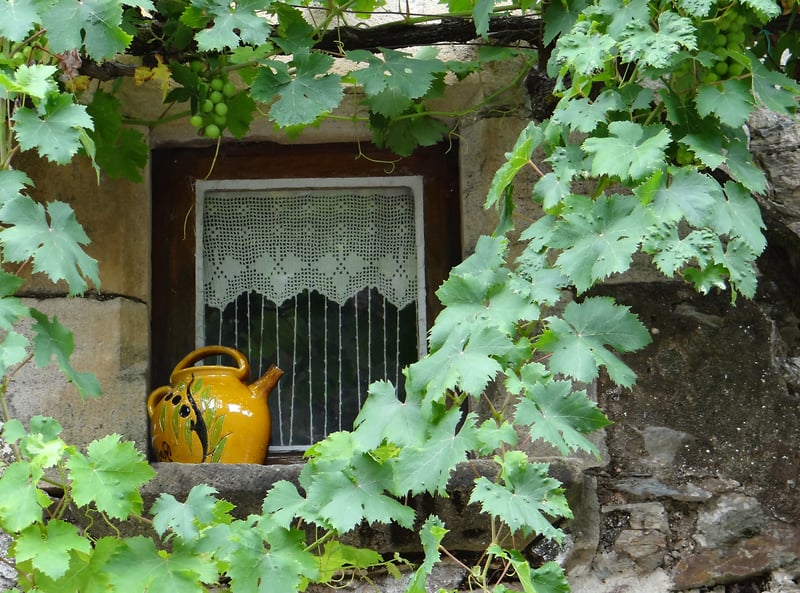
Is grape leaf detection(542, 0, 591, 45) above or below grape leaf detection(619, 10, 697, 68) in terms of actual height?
above

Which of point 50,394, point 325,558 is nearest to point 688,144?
point 325,558

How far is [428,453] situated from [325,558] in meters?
0.41

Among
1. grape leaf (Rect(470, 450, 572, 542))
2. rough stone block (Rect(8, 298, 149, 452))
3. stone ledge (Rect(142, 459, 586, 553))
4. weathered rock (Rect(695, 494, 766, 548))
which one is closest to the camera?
grape leaf (Rect(470, 450, 572, 542))

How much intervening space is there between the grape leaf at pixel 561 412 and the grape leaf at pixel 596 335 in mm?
44

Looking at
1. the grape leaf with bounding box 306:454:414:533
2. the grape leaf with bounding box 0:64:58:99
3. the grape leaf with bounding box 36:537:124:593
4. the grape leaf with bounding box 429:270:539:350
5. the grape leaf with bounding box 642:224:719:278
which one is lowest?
the grape leaf with bounding box 36:537:124:593

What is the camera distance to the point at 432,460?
1530mm

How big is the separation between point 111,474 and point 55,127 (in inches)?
20.6

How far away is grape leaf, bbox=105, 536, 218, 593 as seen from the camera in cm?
158

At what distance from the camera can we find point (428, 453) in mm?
1538

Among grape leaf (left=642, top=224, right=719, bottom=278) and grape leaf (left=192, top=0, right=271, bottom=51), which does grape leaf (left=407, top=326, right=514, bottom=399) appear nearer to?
grape leaf (left=642, top=224, right=719, bottom=278)

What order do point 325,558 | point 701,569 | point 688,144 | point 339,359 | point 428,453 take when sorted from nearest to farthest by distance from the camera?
point 428,453 < point 688,144 < point 325,558 < point 701,569 < point 339,359

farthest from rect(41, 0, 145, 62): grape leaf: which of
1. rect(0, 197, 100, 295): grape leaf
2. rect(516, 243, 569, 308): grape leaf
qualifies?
rect(516, 243, 569, 308): grape leaf

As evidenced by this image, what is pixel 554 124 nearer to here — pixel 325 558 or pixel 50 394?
pixel 325 558

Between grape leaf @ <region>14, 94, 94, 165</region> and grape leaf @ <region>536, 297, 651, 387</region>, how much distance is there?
756 millimetres
